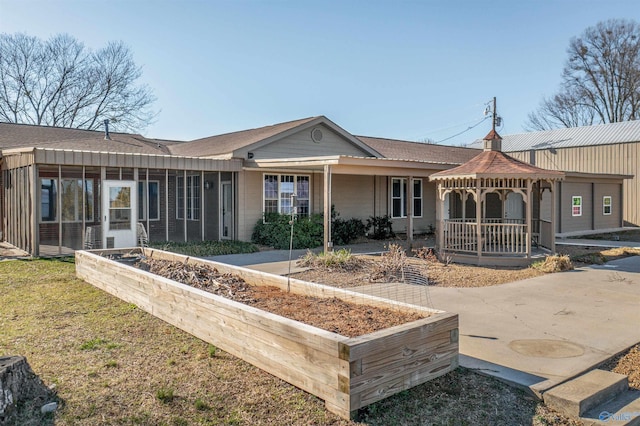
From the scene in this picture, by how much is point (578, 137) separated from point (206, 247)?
76.0 feet

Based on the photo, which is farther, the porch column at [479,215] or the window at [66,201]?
the window at [66,201]

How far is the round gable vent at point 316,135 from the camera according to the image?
1695 centimetres

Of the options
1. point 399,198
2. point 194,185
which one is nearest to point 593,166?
point 399,198

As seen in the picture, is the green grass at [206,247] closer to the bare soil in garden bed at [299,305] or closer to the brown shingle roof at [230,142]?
the brown shingle roof at [230,142]

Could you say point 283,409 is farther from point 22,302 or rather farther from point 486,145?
point 486,145

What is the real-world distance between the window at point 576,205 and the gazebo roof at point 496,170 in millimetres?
9552

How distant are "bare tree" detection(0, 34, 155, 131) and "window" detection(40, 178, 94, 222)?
20.0 metres

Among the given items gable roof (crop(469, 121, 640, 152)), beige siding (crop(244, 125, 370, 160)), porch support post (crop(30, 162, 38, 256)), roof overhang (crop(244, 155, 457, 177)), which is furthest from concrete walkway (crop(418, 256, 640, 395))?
gable roof (crop(469, 121, 640, 152))

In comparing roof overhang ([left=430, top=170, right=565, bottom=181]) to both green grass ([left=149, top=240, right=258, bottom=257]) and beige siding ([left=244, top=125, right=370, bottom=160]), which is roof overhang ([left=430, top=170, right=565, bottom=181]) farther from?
beige siding ([left=244, top=125, right=370, bottom=160])

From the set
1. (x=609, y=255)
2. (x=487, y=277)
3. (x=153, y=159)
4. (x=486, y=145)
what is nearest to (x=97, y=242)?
(x=153, y=159)

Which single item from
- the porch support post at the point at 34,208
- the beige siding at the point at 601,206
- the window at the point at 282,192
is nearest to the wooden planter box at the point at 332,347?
the porch support post at the point at 34,208

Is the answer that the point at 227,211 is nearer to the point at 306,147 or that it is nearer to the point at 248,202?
the point at 248,202

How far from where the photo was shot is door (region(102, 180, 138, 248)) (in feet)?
42.5

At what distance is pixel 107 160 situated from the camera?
1231cm
